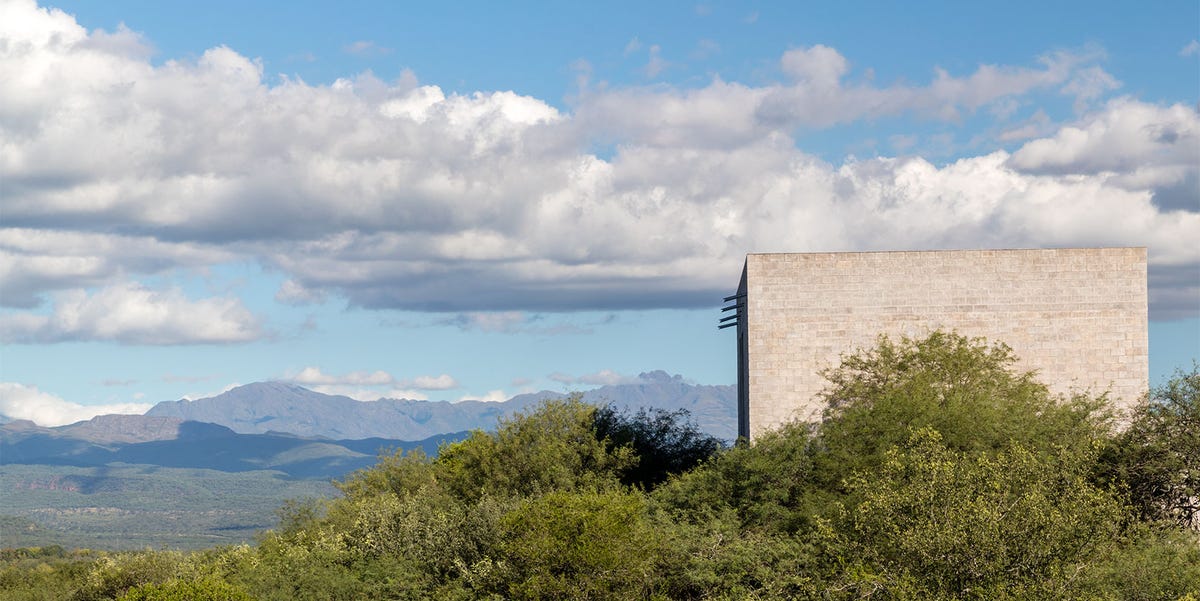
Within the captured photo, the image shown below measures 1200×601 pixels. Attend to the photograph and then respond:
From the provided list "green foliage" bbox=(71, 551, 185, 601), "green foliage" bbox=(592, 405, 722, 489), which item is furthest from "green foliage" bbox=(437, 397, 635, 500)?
"green foliage" bbox=(71, 551, 185, 601)

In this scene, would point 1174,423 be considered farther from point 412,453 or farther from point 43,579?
point 43,579

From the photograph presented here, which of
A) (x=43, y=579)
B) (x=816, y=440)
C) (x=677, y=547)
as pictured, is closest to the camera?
(x=677, y=547)

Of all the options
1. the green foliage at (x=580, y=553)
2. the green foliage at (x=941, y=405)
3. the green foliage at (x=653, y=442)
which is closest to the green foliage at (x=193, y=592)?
the green foliage at (x=580, y=553)

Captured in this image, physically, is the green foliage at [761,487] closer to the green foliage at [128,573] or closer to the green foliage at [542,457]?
the green foliage at [542,457]

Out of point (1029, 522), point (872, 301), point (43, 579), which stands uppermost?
point (872, 301)

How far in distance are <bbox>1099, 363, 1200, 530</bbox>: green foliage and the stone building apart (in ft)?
19.5

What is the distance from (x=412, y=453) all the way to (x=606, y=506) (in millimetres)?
37901

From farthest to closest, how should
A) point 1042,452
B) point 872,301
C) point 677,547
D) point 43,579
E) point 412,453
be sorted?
point 43,579 → point 412,453 → point 872,301 → point 677,547 → point 1042,452

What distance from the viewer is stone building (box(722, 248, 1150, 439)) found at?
51438mm

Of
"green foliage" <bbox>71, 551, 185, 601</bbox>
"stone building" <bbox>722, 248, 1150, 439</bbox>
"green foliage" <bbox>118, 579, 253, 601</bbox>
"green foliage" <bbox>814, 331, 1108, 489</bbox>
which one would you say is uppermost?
"stone building" <bbox>722, 248, 1150, 439</bbox>

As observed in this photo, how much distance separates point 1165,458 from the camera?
44250 mm

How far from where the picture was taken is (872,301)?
170 feet

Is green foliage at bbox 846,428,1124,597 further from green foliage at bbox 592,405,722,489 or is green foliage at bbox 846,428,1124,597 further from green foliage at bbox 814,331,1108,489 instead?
green foliage at bbox 592,405,722,489

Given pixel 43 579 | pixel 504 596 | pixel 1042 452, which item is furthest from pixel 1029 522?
pixel 43 579
